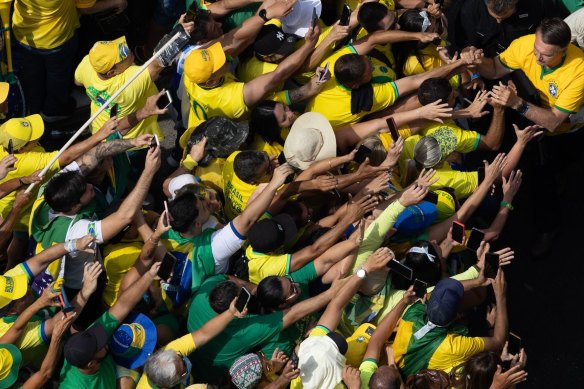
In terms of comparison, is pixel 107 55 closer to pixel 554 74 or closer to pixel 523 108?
pixel 523 108

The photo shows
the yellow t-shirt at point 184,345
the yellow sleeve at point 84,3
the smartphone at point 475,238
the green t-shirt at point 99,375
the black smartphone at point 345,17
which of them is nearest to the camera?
the green t-shirt at point 99,375

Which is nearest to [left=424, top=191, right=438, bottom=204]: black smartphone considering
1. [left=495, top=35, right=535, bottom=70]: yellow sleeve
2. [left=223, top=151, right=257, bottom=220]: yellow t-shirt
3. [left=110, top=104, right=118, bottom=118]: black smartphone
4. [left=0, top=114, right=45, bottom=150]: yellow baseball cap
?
[left=223, top=151, right=257, bottom=220]: yellow t-shirt

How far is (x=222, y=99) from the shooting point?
293 inches

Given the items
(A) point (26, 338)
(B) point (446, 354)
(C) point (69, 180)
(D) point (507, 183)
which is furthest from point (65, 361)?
(D) point (507, 183)

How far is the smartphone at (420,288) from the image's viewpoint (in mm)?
6480

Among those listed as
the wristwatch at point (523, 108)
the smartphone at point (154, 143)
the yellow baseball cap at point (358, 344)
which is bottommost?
the yellow baseball cap at point (358, 344)

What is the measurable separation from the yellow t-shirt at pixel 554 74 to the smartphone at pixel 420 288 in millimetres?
1982

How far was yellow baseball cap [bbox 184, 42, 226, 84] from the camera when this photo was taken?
725 cm

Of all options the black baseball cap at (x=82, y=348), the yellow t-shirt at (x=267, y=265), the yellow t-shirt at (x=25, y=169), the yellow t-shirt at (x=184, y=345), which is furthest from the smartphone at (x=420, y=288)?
the yellow t-shirt at (x=25, y=169)

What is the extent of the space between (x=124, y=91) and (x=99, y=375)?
2447 millimetres

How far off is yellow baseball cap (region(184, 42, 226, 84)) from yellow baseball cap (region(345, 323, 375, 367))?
2.24 meters

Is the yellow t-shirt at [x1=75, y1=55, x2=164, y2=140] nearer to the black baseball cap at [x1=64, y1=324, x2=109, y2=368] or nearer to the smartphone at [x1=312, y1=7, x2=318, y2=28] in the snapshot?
the smartphone at [x1=312, y1=7, x2=318, y2=28]

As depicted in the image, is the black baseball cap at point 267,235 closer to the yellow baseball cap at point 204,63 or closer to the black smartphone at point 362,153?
the black smartphone at point 362,153

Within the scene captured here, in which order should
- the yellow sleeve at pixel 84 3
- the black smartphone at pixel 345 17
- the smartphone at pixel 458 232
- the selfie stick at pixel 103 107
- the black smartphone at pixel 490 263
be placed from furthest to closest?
the yellow sleeve at pixel 84 3, the black smartphone at pixel 345 17, the selfie stick at pixel 103 107, the smartphone at pixel 458 232, the black smartphone at pixel 490 263
